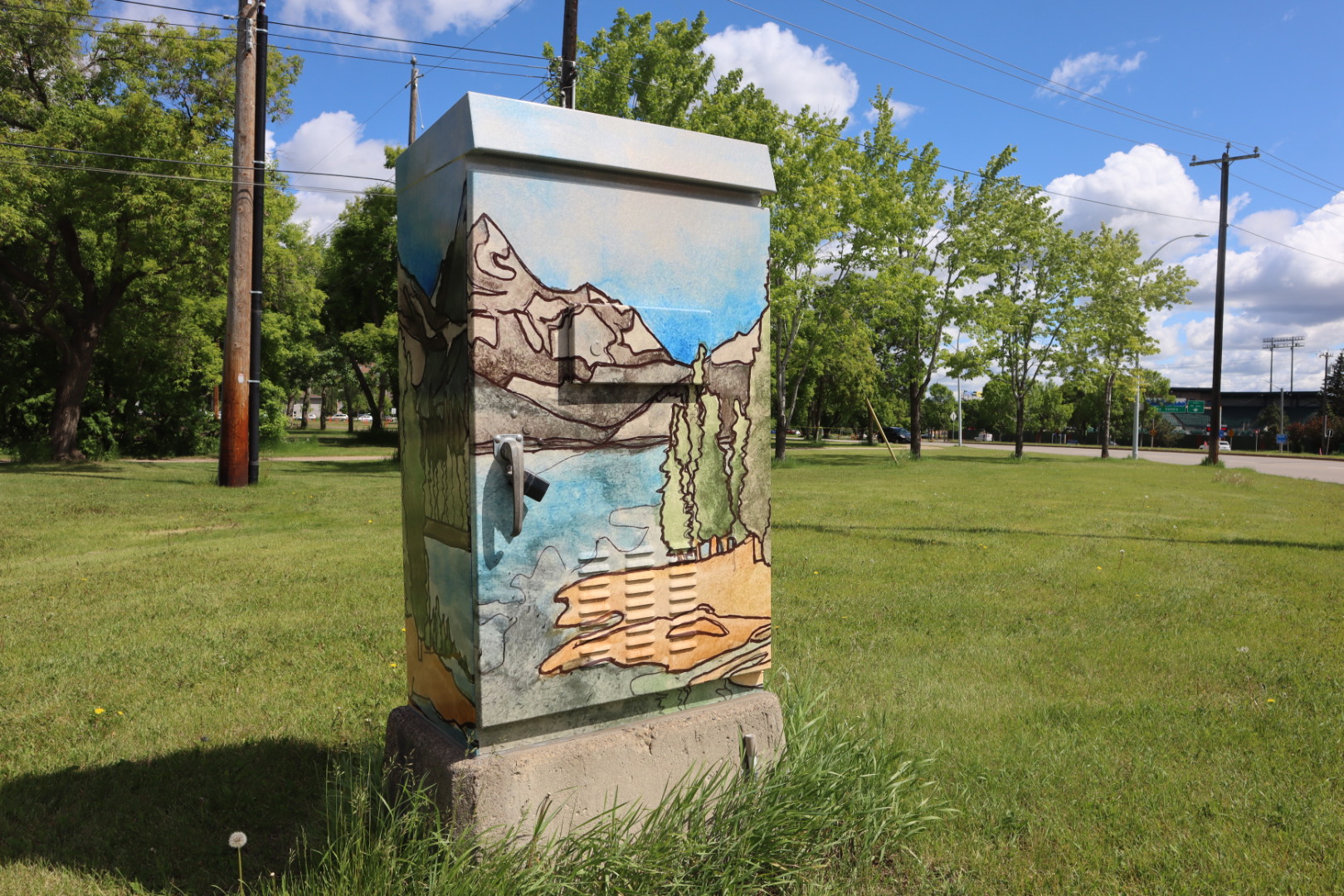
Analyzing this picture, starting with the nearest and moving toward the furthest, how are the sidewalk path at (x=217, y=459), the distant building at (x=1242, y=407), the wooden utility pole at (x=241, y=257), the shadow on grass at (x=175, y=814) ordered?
the shadow on grass at (x=175, y=814) < the wooden utility pole at (x=241, y=257) < the sidewalk path at (x=217, y=459) < the distant building at (x=1242, y=407)

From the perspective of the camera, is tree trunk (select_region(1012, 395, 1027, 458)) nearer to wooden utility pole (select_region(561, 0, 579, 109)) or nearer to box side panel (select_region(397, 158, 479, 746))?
wooden utility pole (select_region(561, 0, 579, 109))

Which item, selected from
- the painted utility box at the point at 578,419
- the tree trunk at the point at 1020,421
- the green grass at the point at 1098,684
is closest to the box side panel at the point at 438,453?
Result: the painted utility box at the point at 578,419

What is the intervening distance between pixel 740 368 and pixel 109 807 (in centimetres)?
302

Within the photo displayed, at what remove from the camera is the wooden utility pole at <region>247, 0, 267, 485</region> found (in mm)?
14516

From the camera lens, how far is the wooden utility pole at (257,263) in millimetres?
14516

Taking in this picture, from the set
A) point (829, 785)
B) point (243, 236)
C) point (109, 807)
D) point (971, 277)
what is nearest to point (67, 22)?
point (243, 236)

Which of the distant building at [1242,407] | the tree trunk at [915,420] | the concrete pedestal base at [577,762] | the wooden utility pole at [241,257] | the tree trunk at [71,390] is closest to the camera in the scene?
Result: the concrete pedestal base at [577,762]

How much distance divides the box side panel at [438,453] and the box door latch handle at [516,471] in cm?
10

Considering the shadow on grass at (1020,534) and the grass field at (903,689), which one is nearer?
the grass field at (903,689)

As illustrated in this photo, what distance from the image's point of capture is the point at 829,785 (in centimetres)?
305

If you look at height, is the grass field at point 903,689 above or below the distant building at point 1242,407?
below

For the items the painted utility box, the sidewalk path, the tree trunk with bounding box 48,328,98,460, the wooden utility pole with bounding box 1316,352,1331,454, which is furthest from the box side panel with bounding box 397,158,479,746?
the wooden utility pole with bounding box 1316,352,1331,454

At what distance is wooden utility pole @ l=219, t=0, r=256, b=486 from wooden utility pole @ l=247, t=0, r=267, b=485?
133mm

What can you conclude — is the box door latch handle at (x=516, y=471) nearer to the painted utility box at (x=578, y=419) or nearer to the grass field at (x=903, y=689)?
the painted utility box at (x=578, y=419)
